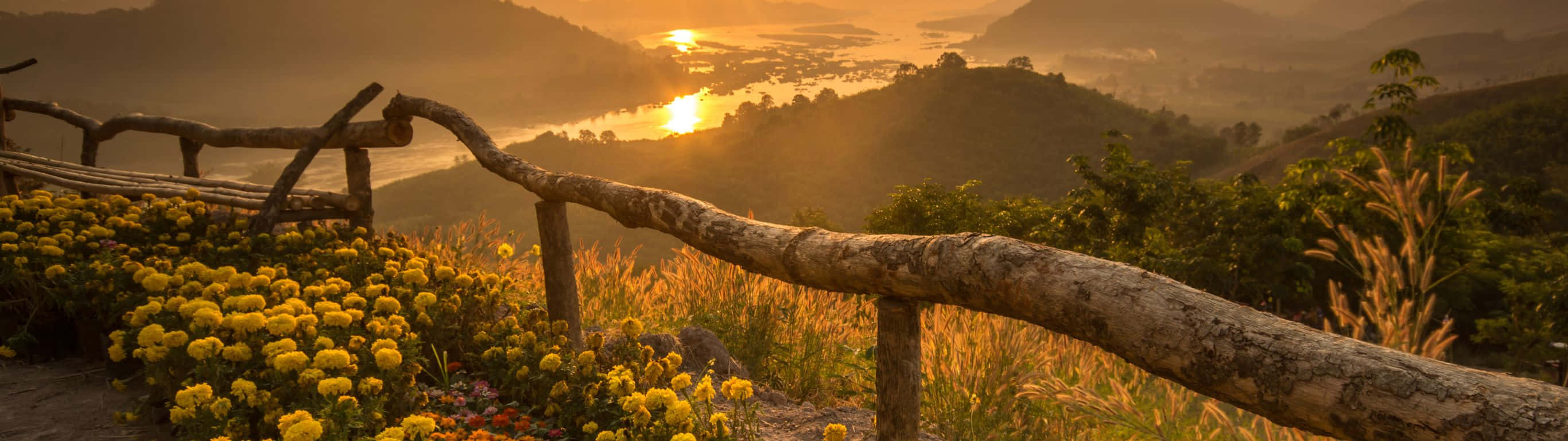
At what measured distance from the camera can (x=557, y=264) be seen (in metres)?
3.45

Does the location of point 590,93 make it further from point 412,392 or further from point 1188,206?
point 412,392

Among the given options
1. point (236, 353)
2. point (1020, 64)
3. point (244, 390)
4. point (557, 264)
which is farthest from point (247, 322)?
point (1020, 64)

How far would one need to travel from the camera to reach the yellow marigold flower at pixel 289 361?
2.16m

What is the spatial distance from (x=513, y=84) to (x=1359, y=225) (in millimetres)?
104279

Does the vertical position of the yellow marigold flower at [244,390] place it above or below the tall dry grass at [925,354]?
above

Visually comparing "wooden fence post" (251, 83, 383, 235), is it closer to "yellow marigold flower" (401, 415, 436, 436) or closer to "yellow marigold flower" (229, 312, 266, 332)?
"yellow marigold flower" (229, 312, 266, 332)

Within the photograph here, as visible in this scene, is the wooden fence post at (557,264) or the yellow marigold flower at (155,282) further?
the wooden fence post at (557,264)

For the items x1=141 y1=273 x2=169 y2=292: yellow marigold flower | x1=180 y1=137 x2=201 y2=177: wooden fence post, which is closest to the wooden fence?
x1=141 y1=273 x2=169 y2=292: yellow marigold flower

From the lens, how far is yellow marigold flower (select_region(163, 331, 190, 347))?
7.82ft

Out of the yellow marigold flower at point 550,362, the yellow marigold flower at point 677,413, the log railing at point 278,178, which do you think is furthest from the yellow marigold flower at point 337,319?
the log railing at point 278,178

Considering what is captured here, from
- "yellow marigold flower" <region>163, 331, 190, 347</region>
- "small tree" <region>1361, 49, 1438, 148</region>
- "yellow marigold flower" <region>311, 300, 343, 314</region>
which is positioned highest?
"small tree" <region>1361, 49, 1438, 148</region>

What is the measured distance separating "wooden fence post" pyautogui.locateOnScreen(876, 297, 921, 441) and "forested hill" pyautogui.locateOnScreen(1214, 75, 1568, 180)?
8585cm

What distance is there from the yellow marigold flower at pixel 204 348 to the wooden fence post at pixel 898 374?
2094 millimetres

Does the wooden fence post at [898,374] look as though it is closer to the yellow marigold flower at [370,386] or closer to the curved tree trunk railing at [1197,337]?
the curved tree trunk railing at [1197,337]
